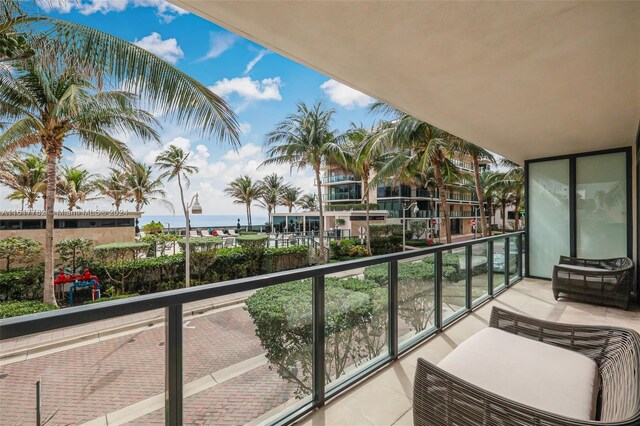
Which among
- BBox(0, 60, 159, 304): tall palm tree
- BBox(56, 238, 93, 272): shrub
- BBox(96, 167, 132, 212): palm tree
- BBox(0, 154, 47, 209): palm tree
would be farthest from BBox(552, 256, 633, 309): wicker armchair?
BBox(96, 167, 132, 212): palm tree

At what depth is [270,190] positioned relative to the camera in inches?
1550

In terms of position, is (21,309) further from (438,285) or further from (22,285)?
(438,285)

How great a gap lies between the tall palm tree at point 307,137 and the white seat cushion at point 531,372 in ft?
40.4

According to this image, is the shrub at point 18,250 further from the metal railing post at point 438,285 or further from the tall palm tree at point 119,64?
the metal railing post at point 438,285

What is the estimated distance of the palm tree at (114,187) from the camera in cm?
2570

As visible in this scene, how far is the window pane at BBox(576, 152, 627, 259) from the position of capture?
18.6 feet

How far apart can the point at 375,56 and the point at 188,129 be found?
3.35m

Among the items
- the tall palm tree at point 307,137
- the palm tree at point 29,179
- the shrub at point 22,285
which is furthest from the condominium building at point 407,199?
the shrub at point 22,285

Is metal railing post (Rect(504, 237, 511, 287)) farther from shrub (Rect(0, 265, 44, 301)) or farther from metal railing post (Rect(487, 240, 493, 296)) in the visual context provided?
shrub (Rect(0, 265, 44, 301))

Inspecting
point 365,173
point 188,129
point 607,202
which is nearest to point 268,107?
point 365,173

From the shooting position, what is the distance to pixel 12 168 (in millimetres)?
→ 16812

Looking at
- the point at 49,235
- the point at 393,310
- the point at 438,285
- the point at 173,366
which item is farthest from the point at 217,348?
the point at 49,235

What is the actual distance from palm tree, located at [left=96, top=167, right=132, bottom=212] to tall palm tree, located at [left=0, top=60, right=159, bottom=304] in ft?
65.7

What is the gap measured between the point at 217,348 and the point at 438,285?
277cm
